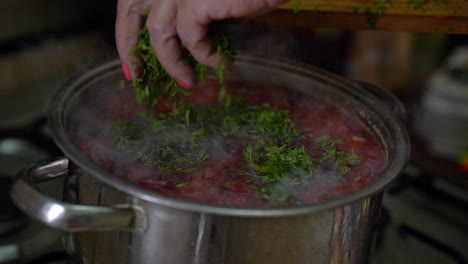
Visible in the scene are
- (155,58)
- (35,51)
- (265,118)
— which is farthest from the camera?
(35,51)

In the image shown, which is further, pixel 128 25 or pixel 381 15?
pixel 381 15

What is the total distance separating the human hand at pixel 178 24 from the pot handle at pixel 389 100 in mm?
542

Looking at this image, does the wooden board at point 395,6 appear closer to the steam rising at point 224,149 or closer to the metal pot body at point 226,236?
the steam rising at point 224,149

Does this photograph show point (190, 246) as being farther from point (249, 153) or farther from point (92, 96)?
point (92, 96)

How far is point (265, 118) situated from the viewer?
1.35 meters

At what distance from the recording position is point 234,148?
4.07 feet

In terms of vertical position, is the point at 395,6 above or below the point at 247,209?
above

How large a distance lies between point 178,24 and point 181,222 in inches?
16.3

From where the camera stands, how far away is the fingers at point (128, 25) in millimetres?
1103

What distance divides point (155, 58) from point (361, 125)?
2.16 ft

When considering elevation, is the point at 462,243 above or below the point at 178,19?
below

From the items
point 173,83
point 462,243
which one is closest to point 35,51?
point 173,83

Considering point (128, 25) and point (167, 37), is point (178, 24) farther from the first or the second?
point (128, 25)

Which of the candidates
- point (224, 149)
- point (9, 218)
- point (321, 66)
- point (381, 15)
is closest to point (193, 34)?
point (224, 149)
